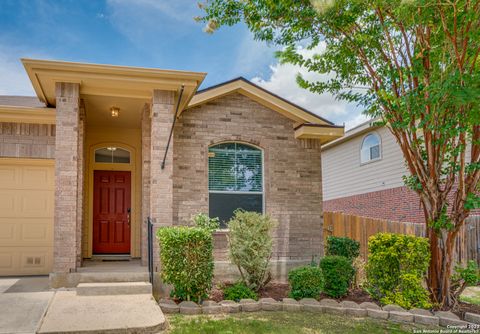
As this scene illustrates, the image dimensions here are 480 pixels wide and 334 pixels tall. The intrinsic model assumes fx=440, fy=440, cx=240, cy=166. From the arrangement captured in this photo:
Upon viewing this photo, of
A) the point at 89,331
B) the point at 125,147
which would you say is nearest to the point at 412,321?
the point at 89,331

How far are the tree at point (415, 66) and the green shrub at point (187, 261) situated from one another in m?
3.68

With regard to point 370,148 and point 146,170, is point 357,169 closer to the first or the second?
point 370,148

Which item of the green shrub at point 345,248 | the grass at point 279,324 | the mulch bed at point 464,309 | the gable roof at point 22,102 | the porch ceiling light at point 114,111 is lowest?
the mulch bed at point 464,309

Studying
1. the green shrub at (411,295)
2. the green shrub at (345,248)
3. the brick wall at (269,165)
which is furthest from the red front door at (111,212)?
the green shrub at (411,295)

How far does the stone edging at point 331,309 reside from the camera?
6.47 metres

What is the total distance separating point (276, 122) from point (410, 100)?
376 centimetres

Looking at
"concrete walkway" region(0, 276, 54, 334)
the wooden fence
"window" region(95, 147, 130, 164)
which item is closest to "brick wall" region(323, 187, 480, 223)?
the wooden fence

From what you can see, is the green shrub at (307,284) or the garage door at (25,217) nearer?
the green shrub at (307,284)

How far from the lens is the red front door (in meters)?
10.2

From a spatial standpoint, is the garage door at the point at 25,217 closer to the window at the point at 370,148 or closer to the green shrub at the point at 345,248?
the green shrub at the point at 345,248

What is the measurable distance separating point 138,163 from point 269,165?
315 centimetres

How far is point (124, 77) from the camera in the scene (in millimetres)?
7777

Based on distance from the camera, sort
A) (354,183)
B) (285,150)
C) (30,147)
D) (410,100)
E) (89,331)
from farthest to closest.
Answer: (354,183) → (285,150) → (30,147) → (410,100) → (89,331)

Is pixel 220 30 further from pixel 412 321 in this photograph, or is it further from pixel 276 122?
pixel 412 321
